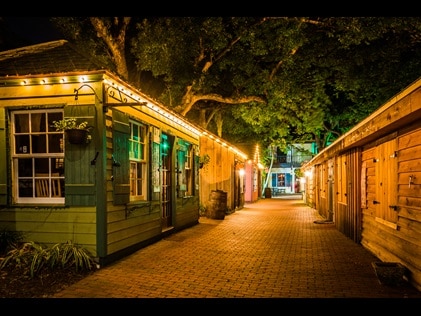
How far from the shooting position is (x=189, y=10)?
3.86 metres

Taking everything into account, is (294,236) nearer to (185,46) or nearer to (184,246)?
(184,246)

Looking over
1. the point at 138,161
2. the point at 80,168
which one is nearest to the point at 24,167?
the point at 80,168

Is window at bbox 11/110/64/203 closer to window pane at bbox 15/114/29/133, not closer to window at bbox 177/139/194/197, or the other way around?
window pane at bbox 15/114/29/133

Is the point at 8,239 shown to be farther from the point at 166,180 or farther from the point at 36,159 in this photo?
the point at 166,180

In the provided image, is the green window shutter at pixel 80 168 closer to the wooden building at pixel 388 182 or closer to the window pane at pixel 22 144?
the window pane at pixel 22 144

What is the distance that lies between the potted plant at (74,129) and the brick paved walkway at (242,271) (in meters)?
2.49

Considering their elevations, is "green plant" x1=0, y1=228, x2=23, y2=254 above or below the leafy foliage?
below

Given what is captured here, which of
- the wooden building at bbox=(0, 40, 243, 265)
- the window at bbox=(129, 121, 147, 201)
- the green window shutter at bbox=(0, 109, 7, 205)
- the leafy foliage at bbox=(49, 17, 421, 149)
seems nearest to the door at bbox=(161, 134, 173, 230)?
the window at bbox=(129, 121, 147, 201)

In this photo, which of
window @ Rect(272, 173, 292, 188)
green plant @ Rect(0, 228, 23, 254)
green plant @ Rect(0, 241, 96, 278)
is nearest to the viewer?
green plant @ Rect(0, 241, 96, 278)

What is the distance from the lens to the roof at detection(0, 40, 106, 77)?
23.3 feet

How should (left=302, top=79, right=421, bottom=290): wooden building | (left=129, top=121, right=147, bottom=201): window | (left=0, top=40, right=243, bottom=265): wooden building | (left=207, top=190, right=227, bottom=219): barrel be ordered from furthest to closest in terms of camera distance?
(left=207, top=190, right=227, bottom=219): barrel
(left=129, top=121, right=147, bottom=201): window
(left=0, top=40, right=243, bottom=265): wooden building
(left=302, top=79, right=421, bottom=290): wooden building

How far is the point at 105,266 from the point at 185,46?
33.4 feet

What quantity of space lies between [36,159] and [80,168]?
116 cm

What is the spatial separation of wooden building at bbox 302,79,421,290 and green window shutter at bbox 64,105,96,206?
5.58 metres
